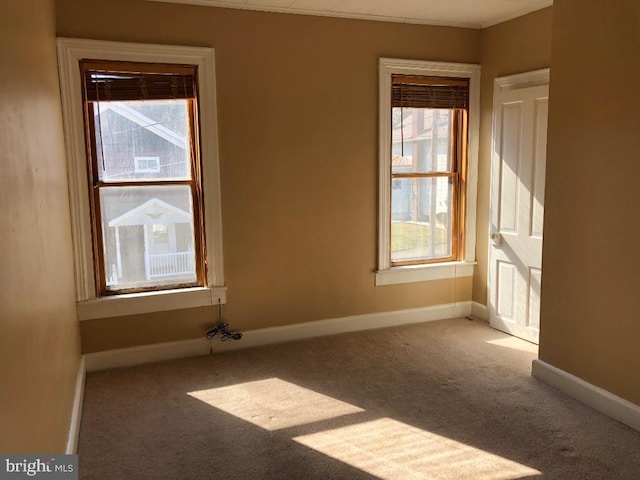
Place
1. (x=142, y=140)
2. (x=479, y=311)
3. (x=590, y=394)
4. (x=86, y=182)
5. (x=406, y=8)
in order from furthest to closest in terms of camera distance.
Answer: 1. (x=479, y=311)
2. (x=406, y=8)
3. (x=142, y=140)
4. (x=86, y=182)
5. (x=590, y=394)

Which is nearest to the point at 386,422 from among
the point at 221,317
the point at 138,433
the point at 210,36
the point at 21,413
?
the point at 138,433

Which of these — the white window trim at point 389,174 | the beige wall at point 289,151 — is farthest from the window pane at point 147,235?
the white window trim at point 389,174

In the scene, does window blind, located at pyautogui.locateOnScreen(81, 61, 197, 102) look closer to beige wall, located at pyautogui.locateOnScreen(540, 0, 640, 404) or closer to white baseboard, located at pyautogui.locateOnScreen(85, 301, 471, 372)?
white baseboard, located at pyautogui.locateOnScreen(85, 301, 471, 372)

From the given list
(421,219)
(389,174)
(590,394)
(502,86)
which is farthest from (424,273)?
(590,394)

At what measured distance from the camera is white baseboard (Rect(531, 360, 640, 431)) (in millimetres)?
2834

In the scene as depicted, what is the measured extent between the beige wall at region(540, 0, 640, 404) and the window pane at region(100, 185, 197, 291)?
2.47m

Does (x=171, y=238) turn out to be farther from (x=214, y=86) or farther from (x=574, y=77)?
(x=574, y=77)

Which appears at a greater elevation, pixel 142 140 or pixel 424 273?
pixel 142 140

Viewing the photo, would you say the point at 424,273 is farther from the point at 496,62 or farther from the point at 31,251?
the point at 31,251

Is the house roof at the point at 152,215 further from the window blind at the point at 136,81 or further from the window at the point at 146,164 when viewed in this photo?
the window blind at the point at 136,81

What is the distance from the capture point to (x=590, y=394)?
307 cm

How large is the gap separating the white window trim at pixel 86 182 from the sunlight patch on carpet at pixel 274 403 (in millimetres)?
805

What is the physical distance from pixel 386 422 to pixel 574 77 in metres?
2.24

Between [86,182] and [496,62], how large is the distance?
10.8 ft
